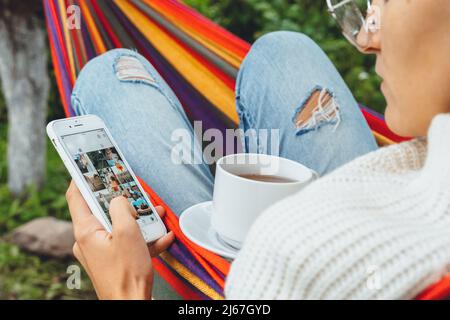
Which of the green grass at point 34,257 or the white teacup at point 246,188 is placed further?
the green grass at point 34,257

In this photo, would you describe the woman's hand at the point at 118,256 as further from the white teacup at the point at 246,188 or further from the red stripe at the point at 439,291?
the red stripe at the point at 439,291

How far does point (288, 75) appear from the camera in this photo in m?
0.94

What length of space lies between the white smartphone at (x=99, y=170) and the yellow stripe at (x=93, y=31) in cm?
47

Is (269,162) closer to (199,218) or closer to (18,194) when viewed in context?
(199,218)

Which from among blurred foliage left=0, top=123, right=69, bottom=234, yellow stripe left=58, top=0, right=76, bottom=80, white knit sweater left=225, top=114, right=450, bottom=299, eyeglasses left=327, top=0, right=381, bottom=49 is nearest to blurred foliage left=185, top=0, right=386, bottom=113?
blurred foliage left=0, top=123, right=69, bottom=234

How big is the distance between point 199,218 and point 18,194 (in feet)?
4.52

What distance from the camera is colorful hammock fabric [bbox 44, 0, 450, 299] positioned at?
46.7 inches

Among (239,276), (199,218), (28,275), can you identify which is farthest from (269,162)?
(28,275)

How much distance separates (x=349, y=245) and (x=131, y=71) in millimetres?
624

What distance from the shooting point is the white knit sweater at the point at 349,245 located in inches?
18.0

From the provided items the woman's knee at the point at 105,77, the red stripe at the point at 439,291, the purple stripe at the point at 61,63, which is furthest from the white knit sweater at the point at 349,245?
the purple stripe at the point at 61,63

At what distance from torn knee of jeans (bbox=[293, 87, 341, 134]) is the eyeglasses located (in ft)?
0.55

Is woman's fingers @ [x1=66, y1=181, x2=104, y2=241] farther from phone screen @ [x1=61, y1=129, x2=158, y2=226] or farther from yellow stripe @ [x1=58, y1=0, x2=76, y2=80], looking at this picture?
yellow stripe @ [x1=58, y1=0, x2=76, y2=80]

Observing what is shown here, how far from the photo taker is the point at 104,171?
0.78m
